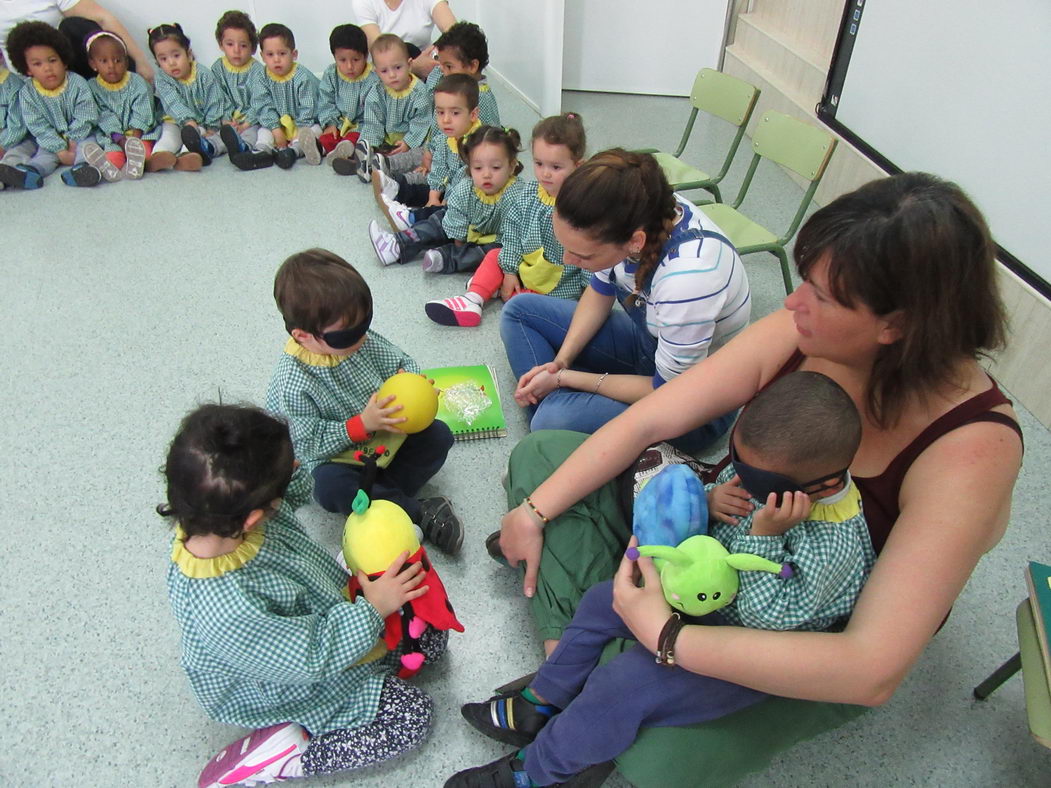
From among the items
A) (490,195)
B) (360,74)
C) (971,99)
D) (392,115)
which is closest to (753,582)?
(490,195)

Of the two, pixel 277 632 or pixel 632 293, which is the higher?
pixel 632 293

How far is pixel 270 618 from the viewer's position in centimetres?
114

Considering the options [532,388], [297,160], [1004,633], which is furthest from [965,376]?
[297,160]

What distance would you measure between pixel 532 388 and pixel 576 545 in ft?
1.91

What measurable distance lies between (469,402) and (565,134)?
98 cm

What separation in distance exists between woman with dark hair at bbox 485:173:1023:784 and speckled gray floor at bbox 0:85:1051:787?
50 centimetres

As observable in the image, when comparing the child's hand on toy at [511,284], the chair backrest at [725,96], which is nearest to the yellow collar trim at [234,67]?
the child's hand on toy at [511,284]

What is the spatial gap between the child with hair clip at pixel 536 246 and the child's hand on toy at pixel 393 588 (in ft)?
4.50

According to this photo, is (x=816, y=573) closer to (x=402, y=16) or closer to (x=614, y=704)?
(x=614, y=704)

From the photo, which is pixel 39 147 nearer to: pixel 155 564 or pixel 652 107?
pixel 155 564

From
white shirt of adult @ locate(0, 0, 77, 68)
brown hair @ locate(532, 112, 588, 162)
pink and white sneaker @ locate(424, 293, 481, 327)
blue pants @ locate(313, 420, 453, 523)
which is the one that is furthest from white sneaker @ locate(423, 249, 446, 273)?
white shirt of adult @ locate(0, 0, 77, 68)

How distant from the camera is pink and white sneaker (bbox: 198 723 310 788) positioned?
4.19ft

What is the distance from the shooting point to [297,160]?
3.87 meters

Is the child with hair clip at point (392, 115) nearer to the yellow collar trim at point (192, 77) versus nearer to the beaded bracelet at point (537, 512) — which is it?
the yellow collar trim at point (192, 77)
